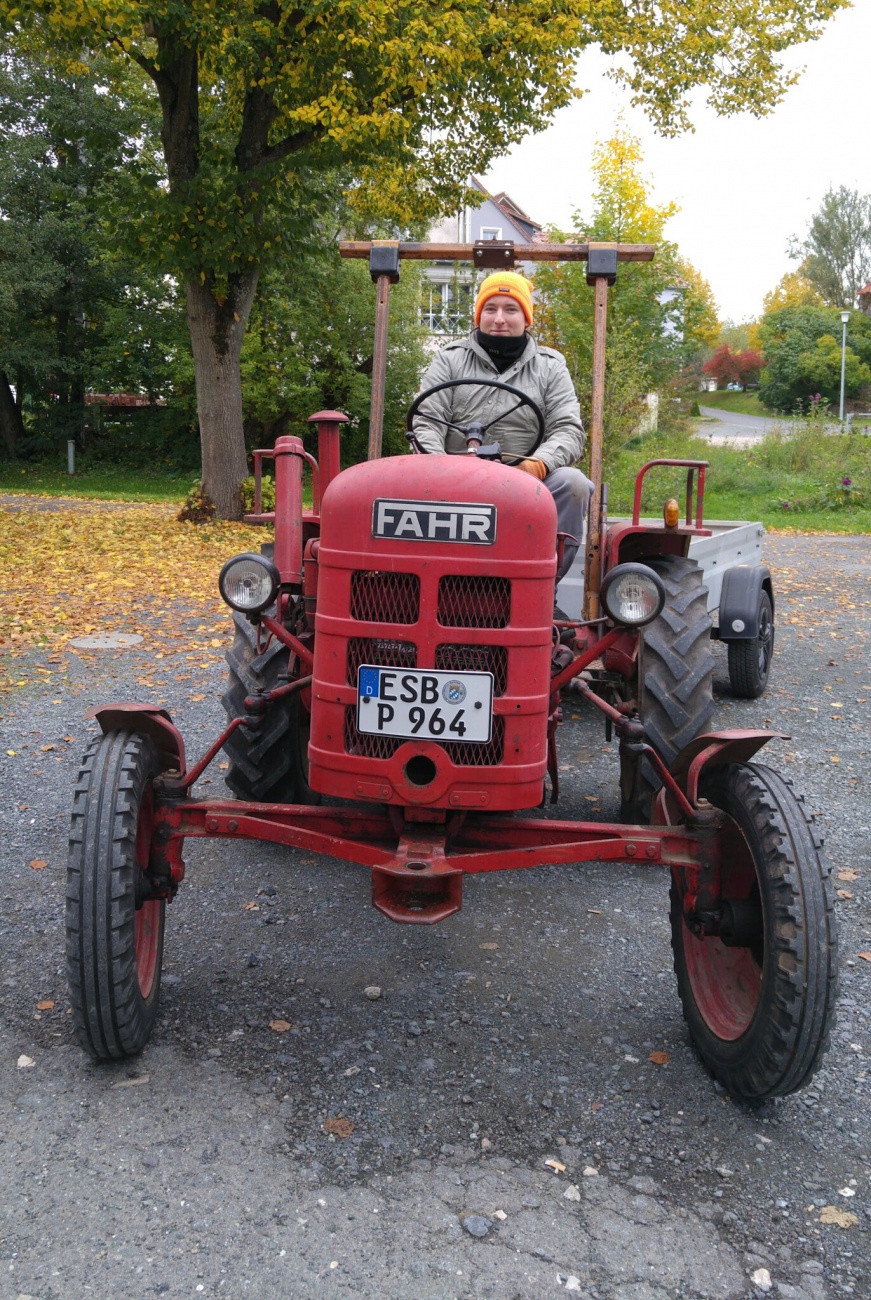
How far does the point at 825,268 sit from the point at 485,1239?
248 feet

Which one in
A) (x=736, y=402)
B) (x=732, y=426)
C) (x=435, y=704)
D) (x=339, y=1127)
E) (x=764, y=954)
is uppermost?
(x=736, y=402)

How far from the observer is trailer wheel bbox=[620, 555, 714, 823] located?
155 inches

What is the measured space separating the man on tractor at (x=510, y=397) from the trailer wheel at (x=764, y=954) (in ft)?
4.87

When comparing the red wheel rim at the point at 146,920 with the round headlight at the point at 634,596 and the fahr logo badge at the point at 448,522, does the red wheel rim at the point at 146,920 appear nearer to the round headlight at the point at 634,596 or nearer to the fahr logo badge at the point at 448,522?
the fahr logo badge at the point at 448,522

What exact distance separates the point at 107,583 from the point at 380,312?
6907 mm

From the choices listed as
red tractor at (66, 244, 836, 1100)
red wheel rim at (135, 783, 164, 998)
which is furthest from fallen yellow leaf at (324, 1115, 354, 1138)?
red wheel rim at (135, 783, 164, 998)

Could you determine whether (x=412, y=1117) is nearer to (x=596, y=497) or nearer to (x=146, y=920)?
(x=146, y=920)

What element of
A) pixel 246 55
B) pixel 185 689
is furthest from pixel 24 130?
pixel 185 689

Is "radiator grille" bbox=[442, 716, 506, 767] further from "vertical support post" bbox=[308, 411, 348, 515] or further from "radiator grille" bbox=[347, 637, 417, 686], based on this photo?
"vertical support post" bbox=[308, 411, 348, 515]

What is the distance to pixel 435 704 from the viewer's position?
2662mm

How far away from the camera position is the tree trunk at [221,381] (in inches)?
556

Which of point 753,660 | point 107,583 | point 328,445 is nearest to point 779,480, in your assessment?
point 107,583

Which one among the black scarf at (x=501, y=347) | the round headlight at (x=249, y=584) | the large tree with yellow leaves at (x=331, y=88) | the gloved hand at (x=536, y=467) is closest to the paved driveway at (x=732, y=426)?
the large tree with yellow leaves at (x=331, y=88)

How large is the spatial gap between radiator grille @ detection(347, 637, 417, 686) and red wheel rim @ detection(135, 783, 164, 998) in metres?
0.66
